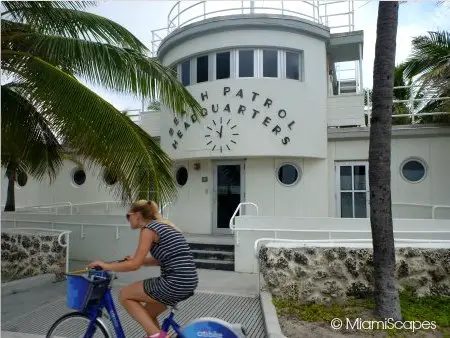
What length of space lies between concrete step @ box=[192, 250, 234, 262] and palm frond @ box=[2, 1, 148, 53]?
5332 mm

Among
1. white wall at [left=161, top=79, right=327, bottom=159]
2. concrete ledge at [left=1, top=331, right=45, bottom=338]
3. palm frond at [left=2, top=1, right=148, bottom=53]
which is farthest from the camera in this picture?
white wall at [left=161, top=79, right=327, bottom=159]

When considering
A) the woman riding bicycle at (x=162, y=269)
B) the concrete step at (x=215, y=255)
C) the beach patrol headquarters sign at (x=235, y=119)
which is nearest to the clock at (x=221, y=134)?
the beach patrol headquarters sign at (x=235, y=119)

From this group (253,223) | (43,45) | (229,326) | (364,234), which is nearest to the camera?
(229,326)

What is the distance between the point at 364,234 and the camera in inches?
334

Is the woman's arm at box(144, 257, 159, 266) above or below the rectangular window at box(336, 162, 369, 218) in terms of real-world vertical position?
below

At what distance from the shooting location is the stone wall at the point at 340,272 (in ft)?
20.5

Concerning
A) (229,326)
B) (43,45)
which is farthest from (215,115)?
(229,326)

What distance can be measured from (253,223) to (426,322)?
14.5ft

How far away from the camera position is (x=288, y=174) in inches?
486

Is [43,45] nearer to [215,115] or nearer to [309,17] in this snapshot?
[215,115]

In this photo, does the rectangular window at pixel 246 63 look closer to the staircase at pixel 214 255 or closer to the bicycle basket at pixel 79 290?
the staircase at pixel 214 255

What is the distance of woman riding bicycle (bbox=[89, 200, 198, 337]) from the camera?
3588 millimetres

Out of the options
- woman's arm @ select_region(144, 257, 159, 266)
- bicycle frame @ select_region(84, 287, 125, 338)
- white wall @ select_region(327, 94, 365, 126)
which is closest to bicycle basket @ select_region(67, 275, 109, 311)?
bicycle frame @ select_region(84, 287, 125, 338)

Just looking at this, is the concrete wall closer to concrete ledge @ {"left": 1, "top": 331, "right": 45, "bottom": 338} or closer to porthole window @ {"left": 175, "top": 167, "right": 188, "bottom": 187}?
porthole window @ {"left": 175, "top": 167, "right": 188, "bottom": 187}
